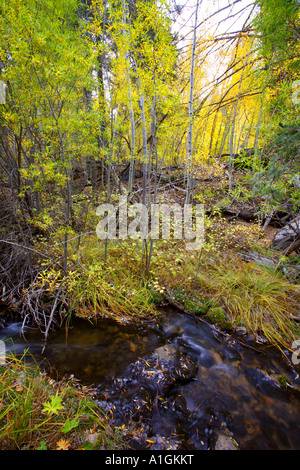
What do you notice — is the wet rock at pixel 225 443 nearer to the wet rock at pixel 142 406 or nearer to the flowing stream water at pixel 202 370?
the flowing stream water at pixel 202 370

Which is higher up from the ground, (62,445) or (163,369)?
(62,445)

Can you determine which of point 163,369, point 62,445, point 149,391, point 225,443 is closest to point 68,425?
point 62,445

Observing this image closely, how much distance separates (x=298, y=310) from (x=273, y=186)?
2.17m

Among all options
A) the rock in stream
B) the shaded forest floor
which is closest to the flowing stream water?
the rock in stream

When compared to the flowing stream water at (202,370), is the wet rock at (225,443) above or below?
above

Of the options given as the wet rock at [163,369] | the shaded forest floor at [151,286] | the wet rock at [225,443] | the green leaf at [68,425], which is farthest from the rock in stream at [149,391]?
the shaded forest floor at [151,286]

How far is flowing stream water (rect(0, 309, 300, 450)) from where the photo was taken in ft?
5.96

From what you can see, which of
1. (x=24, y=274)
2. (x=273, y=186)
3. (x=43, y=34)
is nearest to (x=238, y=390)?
(x=273, y=186)

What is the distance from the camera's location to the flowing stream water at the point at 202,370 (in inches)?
71.5

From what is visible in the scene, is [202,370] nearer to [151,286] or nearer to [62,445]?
[151,286]

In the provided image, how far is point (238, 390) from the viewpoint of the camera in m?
2.17

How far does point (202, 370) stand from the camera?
239cm

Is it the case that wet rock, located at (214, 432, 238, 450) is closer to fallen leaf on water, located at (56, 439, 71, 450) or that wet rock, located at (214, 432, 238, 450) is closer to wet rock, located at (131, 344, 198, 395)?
wet rock, located at (131, 344, 198, 395)

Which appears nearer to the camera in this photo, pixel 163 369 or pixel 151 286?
pixel 163 369
